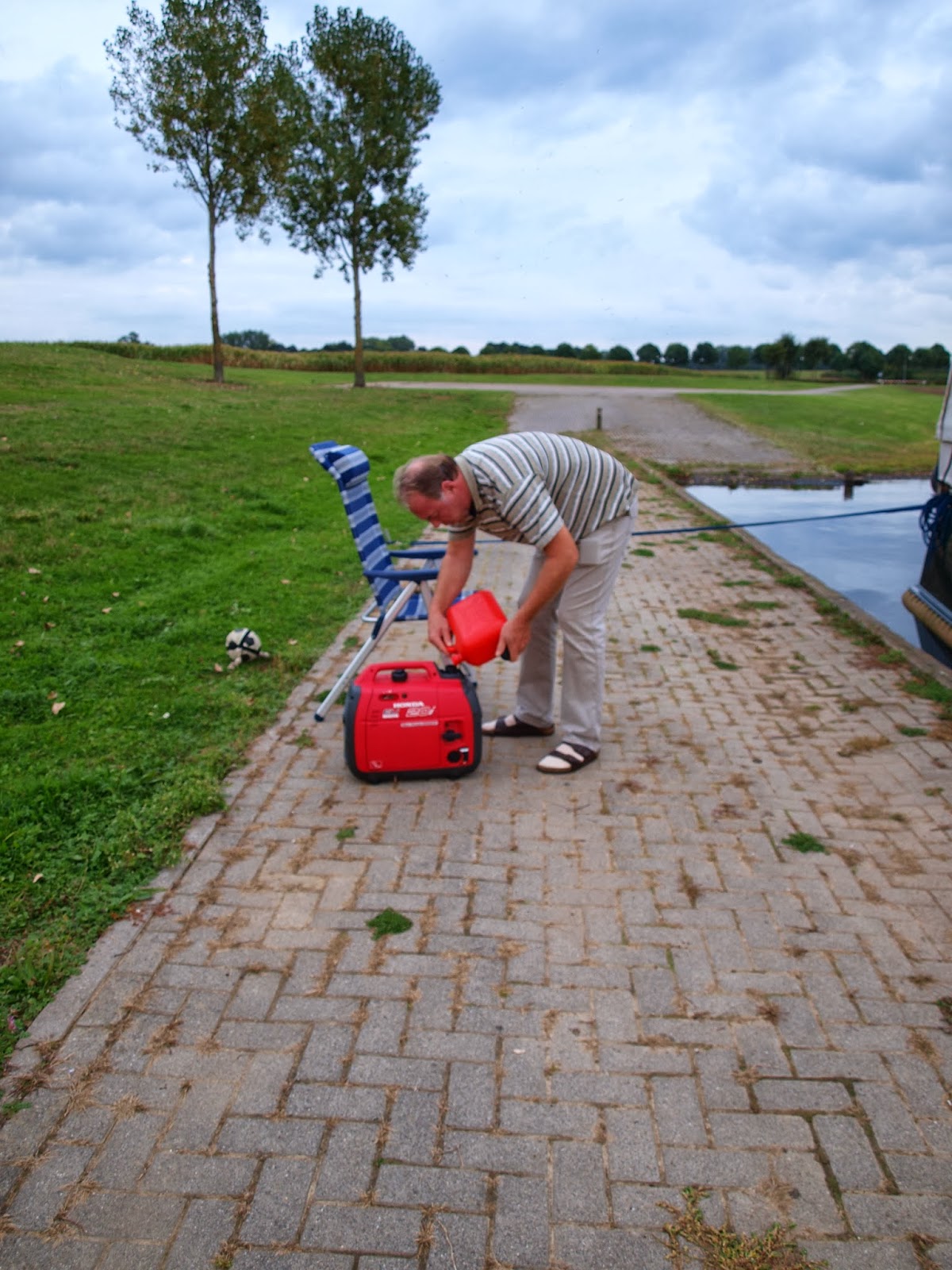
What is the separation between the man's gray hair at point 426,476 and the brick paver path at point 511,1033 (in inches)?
55.9

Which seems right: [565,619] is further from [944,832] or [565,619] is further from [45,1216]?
[45,1216]

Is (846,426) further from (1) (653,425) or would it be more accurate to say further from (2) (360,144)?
(2) (360,144)

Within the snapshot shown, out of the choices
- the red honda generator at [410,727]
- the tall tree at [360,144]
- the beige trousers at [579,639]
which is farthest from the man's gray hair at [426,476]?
the tall tree at [360,144]

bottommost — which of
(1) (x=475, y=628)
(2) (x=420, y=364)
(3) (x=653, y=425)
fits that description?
(1) (x=475, y=628)

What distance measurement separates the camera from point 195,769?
167 inches

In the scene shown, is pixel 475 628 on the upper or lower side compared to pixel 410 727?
upper

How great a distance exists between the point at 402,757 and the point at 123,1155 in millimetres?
2118

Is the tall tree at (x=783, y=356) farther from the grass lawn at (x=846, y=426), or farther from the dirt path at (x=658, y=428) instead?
the dirt path at (x=658, y=428)

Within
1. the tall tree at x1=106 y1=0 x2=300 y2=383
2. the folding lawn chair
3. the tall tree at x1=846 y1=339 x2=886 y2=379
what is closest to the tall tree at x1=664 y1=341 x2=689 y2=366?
the tall tree at x1=846 y1=339 x2=886 y2=379

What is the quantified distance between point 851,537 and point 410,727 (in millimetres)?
9793

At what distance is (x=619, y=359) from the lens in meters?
56.0

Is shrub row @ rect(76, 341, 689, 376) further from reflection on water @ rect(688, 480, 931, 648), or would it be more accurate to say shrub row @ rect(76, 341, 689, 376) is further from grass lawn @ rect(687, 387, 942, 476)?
reflection on water @ rect(688, 480, 931, 648)

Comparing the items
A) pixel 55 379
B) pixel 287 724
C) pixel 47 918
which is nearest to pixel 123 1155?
pixel 47 918

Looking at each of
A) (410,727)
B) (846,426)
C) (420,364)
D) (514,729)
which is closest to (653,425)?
(846,426)
